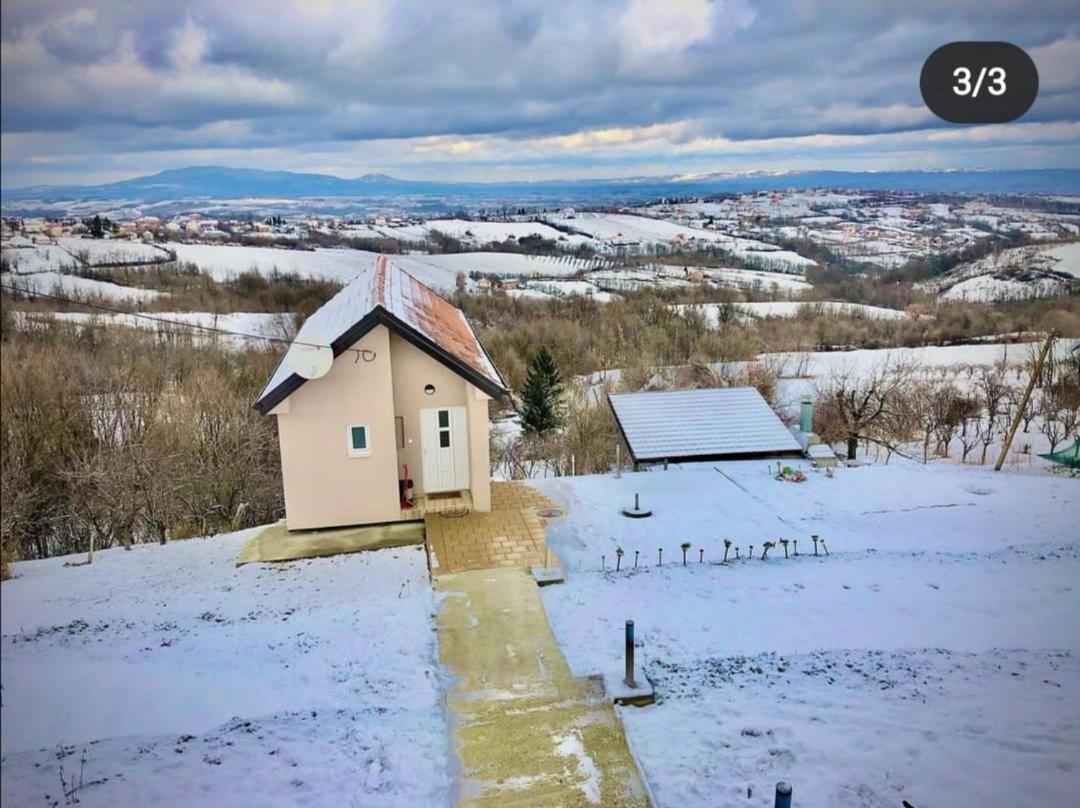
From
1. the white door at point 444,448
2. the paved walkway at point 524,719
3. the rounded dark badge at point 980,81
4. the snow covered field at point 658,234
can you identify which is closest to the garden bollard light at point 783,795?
the paved walkway at point 524,719

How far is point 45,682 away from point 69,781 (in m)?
0.41

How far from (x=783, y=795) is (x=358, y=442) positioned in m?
3.87

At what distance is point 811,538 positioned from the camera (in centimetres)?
534

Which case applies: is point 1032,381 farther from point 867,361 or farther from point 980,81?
point 867,361

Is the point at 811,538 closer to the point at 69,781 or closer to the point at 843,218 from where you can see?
the point at 843,218

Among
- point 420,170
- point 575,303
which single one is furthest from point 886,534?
point 575,303

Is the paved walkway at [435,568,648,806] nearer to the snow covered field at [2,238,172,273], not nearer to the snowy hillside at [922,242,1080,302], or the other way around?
the snow covered field at [2,238,172,273]

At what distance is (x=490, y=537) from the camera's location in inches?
205

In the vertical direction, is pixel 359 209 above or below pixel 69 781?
above

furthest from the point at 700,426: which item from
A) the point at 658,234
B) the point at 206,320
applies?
the point at 206,320

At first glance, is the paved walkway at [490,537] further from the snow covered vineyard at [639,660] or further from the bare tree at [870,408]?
the bare tree at [870,408]

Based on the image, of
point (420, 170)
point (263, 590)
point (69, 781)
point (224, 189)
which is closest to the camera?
point (69, 781)

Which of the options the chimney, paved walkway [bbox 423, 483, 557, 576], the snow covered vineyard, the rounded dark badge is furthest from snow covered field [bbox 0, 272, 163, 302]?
the chimney

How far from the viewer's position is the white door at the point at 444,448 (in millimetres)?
5691
